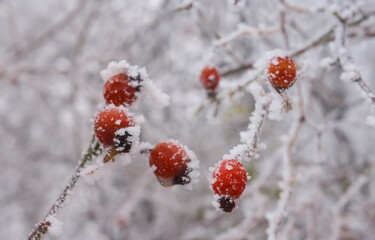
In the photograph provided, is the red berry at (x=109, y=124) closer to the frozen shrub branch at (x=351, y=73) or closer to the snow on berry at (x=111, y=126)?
the snow on berry at (x=111, y=126)

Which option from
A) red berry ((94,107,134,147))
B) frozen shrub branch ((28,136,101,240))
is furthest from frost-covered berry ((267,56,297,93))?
frozen shrub branch ((28,136,101,240))

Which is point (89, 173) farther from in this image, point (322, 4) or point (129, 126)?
point (322, 4)

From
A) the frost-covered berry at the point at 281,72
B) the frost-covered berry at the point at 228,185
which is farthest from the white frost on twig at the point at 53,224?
the frost-covered berry at the point at 281,72

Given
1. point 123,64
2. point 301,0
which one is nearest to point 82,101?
point 301,0

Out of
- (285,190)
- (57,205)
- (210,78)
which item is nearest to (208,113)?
(210,78)

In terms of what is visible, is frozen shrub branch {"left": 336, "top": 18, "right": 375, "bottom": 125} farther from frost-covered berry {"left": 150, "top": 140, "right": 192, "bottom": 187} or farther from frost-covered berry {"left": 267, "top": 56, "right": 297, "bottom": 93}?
frost-covered berry {"left": 150, "top": 140, "right": 192, "bottom": 187}
